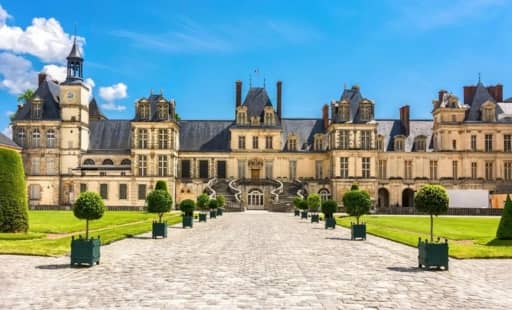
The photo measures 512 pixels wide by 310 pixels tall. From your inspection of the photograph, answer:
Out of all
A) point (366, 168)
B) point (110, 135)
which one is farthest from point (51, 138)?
point (366, 168)

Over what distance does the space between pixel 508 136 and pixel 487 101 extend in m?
4.54

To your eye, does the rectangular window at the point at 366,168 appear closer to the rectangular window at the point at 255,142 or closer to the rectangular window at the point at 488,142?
the rectangular window at the point at 255,142

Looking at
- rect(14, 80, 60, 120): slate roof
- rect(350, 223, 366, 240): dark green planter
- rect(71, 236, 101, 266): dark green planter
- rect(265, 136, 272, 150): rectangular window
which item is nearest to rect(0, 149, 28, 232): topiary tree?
rect(71, 236, 101, 266): dark green planter

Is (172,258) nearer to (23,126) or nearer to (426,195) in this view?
(426,195)

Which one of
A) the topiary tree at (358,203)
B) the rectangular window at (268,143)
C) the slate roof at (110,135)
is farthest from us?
the slate roof at (110,135)

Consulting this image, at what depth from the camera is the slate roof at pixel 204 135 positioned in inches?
2653

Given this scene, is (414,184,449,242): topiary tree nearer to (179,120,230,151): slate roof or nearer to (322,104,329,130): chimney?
(179,120,230,151): slate roof

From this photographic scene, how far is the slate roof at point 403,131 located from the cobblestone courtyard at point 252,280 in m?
48.0

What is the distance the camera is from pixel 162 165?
Answer: 206ft

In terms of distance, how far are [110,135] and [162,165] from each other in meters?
9.36

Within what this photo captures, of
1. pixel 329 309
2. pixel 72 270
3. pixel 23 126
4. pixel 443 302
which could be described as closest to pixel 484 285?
pixel 443 302

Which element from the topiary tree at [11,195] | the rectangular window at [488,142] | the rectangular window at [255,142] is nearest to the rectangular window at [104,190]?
the rectangular window at [255,142]

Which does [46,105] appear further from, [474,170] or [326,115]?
[474,170]

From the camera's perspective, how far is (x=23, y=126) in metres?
62.7
